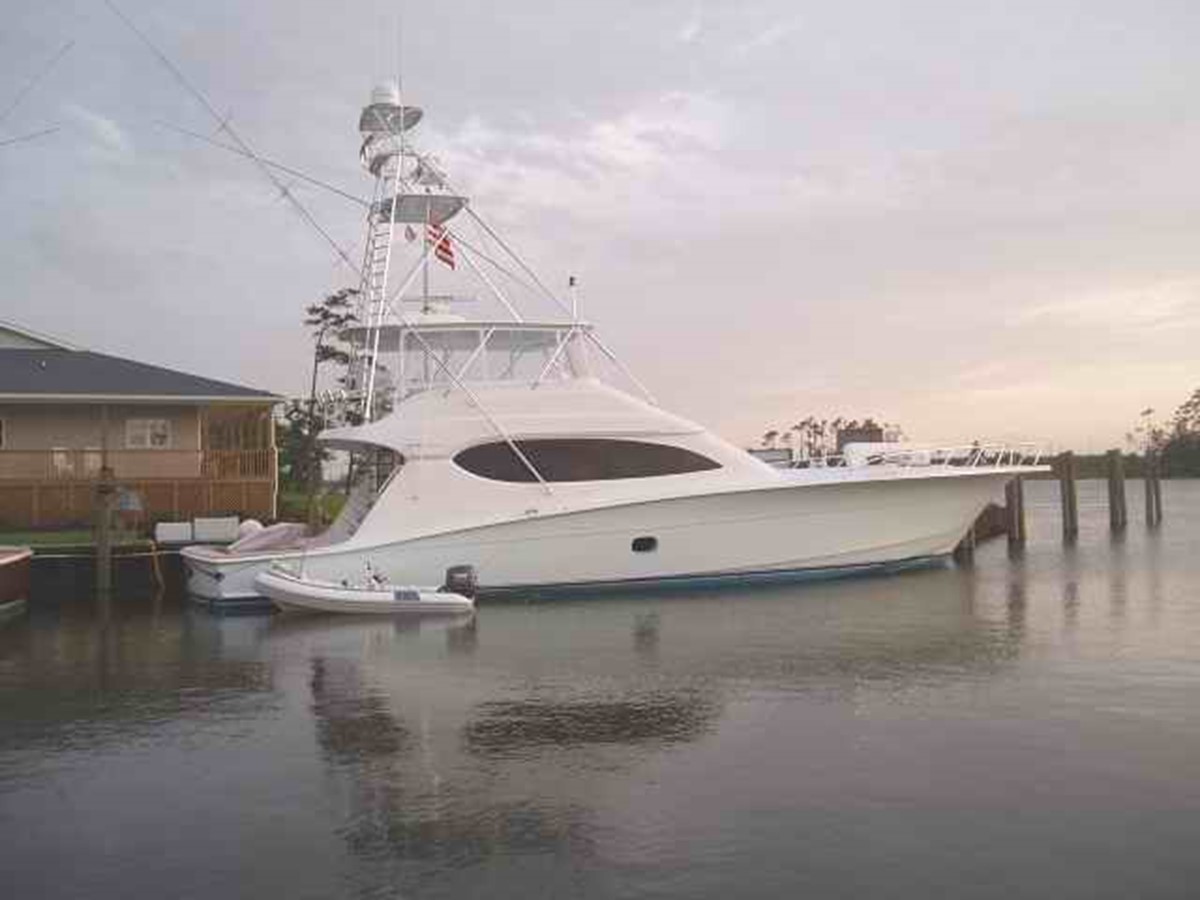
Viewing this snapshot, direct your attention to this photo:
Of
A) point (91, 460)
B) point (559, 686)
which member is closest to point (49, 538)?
point (91, 460)

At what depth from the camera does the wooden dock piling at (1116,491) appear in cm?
3281

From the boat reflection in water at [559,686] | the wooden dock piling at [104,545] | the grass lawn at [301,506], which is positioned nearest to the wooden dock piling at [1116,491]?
the boat reflection in water at [559,686]

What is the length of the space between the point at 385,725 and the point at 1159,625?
9.97 m

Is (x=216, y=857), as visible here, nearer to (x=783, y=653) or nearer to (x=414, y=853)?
(x=414, y=853)

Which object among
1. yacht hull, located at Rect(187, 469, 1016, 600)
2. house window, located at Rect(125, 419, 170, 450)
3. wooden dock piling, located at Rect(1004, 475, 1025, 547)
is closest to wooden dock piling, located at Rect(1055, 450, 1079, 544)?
wooden dock piling, located at Rect(1004, 475, 1025, 547)

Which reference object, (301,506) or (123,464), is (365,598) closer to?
(123,464)

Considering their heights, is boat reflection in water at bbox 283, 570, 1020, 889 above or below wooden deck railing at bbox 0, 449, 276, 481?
below

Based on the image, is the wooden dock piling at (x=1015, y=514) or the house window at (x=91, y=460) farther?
the wooden dock piling at (x=1015, y=514)

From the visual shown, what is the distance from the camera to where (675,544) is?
17.3 m

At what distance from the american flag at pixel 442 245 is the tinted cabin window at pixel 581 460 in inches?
135

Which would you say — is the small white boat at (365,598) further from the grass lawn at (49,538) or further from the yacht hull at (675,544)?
the grass lawn at (49,538)

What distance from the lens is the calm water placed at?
6055mm

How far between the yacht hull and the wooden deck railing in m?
5.24

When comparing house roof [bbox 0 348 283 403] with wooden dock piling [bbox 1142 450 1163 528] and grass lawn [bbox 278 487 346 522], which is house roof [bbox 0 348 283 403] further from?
wooden dock piling [bbox 1142 450 1163 528]
